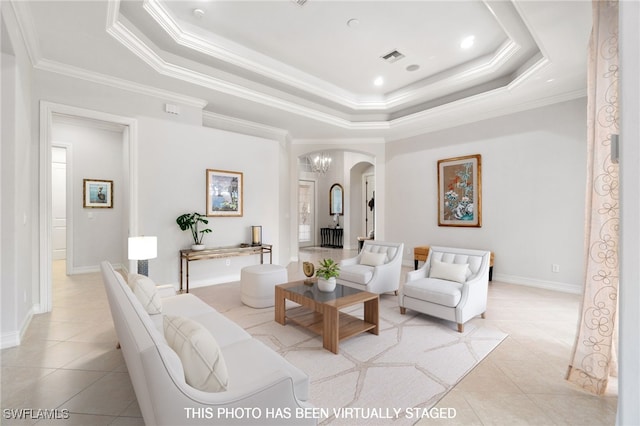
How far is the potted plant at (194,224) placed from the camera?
471cm

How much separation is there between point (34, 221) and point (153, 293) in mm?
2446

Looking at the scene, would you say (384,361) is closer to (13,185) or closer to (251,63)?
(13,185)

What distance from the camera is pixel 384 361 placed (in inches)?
99.4

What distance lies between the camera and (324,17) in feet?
11.6

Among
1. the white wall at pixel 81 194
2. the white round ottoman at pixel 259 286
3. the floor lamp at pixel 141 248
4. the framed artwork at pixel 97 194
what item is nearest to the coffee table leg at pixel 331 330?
the white round ottoman at pixel 259 286

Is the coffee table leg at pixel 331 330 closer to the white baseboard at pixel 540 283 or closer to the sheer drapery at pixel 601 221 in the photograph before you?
the sheer drapery at pixel 601 221

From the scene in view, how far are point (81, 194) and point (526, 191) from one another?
8351 mm

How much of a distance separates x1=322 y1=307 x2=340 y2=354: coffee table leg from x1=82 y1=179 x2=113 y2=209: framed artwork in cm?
587

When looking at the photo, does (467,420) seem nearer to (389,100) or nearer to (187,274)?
(187,274)

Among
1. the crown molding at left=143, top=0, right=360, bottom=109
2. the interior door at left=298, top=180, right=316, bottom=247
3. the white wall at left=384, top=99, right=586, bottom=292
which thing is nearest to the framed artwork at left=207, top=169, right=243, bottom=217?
the crown molding at left=143, top=0, right=360, bottom=109

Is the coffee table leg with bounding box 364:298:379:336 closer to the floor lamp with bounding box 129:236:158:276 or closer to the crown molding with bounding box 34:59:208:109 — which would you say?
the floor lamp with bounding box 129:236:158:276

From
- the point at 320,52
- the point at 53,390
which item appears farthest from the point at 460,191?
the point at 53,390

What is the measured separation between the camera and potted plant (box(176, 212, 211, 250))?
4707mm

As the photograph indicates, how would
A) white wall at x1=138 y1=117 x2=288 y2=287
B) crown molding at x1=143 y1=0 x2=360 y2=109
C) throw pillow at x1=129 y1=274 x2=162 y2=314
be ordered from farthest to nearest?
white wall at x1=138 y1=117 x2=288 y2=287 < crown molding at x1=143 y1=0 x2=360 y2=109 < throw pillow at x1=129 y1=274 x2=162 y2=314
